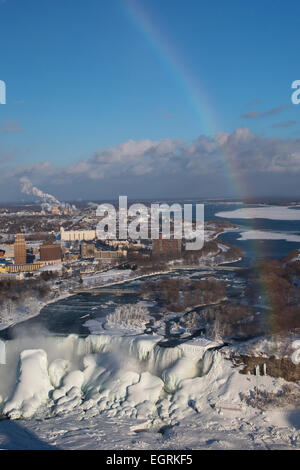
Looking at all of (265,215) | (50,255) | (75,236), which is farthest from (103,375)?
(265,215)

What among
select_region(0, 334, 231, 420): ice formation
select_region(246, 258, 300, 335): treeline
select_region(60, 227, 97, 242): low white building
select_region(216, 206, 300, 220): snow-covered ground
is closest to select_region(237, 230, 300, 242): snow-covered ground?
select_region(60, 227, 97, 242): low white building

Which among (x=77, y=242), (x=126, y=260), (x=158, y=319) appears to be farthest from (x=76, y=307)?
(x=77, y=242)

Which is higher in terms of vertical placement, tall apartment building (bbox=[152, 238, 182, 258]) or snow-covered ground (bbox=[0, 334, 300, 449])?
tall apartment building (bbox=[152, 238, 182, 258])

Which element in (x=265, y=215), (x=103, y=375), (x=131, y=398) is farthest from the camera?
(x=265, y=215)

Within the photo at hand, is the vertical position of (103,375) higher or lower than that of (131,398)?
higher

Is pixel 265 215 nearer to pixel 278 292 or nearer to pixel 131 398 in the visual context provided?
pixel 278 292

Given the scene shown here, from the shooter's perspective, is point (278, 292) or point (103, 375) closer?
point (103, 375)

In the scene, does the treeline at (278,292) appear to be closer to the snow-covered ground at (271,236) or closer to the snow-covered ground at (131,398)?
the snow-covered ground at (131,398)

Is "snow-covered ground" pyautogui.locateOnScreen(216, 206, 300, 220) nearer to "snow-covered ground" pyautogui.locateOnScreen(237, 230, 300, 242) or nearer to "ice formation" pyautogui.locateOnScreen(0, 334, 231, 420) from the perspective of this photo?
"snow-covered ground" pyautogui.locateOnScreen(237, 230, 300, 242)

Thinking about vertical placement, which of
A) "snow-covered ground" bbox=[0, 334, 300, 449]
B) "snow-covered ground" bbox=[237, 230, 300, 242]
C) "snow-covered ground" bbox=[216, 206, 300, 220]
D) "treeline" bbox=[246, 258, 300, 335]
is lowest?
"snow-covered ground" bbox=[0, 334, 300, 449]

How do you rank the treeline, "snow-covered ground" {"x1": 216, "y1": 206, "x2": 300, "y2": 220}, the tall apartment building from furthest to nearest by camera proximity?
"snow-covered ground" {"x1": 216, "y1": 206, "x2": 300, "y2": 220} → the tall apartment building → the treeline
